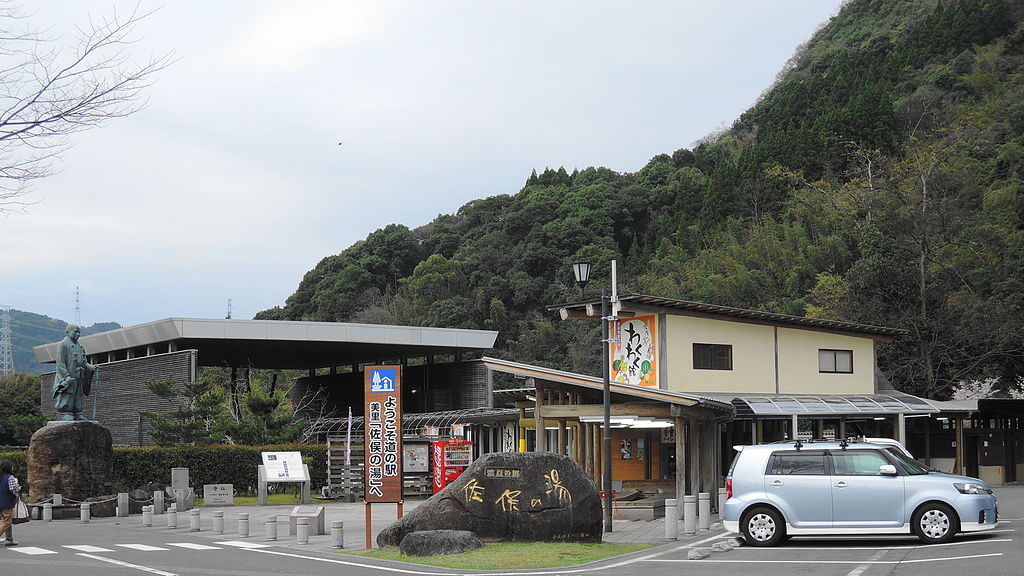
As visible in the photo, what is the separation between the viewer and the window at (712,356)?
2678cm

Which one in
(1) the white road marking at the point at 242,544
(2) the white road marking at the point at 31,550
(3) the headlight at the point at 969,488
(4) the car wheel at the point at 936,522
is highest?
(3) the headlight at the point at 969,488

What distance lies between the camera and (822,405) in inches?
1029

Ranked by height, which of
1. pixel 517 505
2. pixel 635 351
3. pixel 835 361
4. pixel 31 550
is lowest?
pixel 31 550

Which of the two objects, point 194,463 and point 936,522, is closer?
point 936,522

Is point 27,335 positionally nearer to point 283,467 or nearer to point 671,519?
point 283,467

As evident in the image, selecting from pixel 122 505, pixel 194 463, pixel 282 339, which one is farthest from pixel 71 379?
pixel 282 339

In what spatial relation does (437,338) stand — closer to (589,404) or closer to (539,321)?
(589,404)

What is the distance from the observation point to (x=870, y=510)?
15344 millimetres

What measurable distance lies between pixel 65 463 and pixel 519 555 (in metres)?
17.7

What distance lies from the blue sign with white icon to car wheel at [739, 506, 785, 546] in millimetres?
6447

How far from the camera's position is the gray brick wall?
35.8 metres

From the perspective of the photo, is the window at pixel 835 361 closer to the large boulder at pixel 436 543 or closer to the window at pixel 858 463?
the window at pixel 858 463

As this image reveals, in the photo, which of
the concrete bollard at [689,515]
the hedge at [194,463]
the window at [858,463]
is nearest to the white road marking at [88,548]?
the concrete bollard at [689,515]

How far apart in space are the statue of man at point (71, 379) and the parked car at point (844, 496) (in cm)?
2097
